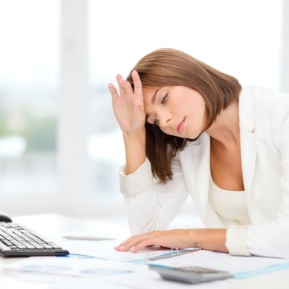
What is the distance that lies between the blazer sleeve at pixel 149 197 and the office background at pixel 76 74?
52.1 inches

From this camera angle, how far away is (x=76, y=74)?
3482mm

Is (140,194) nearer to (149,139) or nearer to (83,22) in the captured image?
(149,139)

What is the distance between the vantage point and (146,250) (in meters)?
1.66

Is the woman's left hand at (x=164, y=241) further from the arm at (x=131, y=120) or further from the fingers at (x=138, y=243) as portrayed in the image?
the arm at (x=131, y=120)

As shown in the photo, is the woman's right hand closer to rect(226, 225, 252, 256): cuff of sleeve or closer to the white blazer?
the white blazer

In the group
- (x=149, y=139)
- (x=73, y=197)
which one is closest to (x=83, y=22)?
(x=73, y=197)

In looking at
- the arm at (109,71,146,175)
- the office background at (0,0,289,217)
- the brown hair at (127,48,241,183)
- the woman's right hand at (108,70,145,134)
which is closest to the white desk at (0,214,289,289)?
the arm at (109,71,146,175)

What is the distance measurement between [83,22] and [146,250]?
2.07 meters


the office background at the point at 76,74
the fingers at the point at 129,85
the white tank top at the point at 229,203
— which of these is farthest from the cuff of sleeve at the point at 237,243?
the office background at the point at 76,74

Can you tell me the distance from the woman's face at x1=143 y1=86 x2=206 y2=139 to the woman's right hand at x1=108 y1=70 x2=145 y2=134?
0.03m

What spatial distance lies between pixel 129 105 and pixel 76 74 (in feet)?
4.69

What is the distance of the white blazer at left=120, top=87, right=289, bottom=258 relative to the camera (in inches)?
63.5

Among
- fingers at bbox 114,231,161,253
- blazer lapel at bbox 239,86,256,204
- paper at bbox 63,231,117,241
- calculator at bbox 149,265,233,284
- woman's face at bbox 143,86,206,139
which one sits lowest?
paper at bbox 63,231,117,241

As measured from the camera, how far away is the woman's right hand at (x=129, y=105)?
201 cm
